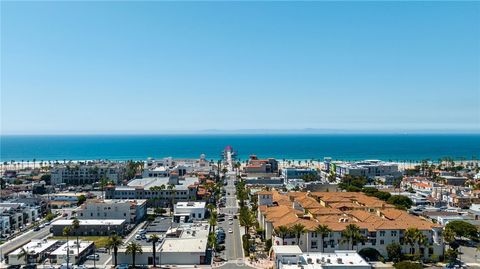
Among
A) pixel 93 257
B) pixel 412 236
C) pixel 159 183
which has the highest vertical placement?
pixel 412 236

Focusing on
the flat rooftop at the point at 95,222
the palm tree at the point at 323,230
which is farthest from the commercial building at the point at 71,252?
the palm tree at the point at 323,230

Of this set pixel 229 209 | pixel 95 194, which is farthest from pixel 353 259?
pixel 95 194

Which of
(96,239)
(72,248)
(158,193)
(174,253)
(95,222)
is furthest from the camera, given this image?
(158,193)

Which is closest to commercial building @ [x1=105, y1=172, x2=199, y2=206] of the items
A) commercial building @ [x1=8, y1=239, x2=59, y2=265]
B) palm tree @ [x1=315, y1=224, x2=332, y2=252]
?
commercial building @ [x1=8, y1=239, x2=59, y2=265]

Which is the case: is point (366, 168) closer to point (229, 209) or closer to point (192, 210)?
point (229, 209)

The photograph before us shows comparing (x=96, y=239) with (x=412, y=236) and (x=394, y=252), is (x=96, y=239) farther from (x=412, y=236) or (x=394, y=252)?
(x=412, y=236)

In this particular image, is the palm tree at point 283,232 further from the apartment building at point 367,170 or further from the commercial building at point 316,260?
the apartment building at point 367,170

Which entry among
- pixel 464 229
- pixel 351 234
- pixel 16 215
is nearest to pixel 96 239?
pixel 16 215
